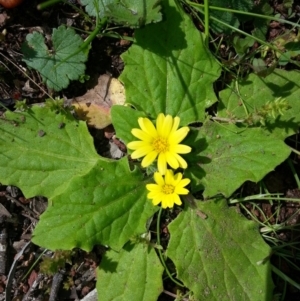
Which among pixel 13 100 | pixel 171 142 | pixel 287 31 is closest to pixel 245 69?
pixel 287 31

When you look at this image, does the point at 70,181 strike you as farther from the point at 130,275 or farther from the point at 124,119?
the point at 130,275

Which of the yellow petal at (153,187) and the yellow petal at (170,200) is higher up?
the yellow petal at (153,187)

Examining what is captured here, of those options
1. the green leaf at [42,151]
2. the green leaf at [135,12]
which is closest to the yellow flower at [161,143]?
the green leaf at [42,151]

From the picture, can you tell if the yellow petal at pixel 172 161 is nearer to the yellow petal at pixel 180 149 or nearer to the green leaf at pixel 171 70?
the yellow petal at pixel 180 149

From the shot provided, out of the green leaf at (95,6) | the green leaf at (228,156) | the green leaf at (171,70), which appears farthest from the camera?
the green leaf at (95,6)

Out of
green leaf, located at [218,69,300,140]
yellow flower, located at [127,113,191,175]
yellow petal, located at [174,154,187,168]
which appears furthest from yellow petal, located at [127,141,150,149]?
green leaf, located at [218,69,300,140]

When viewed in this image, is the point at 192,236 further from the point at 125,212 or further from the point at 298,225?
the point at 298,225
